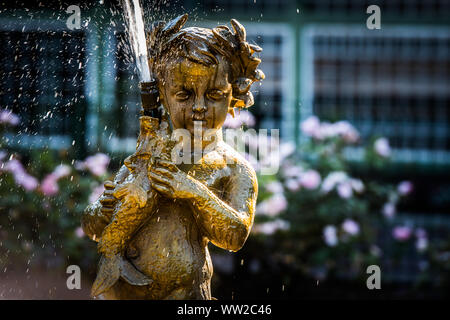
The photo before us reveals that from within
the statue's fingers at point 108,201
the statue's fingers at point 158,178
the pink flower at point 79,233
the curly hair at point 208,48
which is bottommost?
the pink flower at point 79,233

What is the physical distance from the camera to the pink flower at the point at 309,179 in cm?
576

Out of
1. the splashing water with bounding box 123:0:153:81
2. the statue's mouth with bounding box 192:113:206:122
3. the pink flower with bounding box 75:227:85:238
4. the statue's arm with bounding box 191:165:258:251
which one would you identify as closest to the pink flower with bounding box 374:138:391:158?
the pink flower with bounding box 75:227:85:238

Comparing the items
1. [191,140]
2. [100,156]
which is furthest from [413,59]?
[191,140]

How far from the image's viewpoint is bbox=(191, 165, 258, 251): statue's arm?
2.35 meters

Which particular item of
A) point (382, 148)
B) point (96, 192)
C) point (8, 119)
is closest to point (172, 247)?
point (96, 192)

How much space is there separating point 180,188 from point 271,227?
324 centimetres

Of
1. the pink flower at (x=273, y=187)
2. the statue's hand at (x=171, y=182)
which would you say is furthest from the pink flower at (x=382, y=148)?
the statue's hand at (x=171, y=182)

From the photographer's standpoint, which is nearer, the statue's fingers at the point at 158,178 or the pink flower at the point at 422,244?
the statue's fingers at the point at 158,178

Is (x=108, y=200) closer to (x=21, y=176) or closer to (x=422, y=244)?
(x=21, y=176)

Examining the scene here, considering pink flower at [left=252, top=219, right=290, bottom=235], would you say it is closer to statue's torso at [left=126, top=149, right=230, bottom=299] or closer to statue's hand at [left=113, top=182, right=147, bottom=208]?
statue's torso at [left=126, top=149, right=230, bottom=299]

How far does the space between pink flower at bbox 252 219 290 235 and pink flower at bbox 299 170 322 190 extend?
0.42 meters

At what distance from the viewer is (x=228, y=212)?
238cm

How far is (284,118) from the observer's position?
7.06 meters

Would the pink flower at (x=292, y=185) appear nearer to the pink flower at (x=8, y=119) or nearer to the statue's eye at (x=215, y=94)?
the pink flower at (x=8, y=119)
